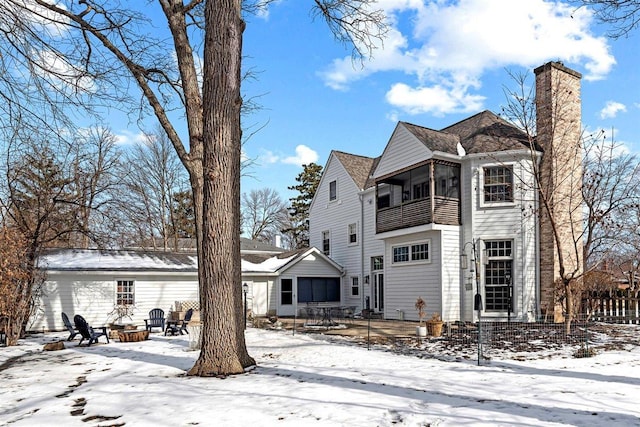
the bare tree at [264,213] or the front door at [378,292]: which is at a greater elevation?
the bare tree at [264,213]

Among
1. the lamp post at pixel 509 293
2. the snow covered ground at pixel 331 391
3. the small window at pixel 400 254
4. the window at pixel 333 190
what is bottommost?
the snow covered ground at pixel 331 391

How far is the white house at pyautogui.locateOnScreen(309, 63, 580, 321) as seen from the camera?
17.0 meters

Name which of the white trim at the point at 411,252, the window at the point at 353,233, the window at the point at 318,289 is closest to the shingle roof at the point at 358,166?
the window at the point at 353,233

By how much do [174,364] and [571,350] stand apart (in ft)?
28.3

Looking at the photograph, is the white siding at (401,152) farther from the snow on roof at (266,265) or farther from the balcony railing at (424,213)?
the snow on roof at (266,265)

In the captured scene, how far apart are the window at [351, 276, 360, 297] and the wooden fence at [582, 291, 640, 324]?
33.9 ft

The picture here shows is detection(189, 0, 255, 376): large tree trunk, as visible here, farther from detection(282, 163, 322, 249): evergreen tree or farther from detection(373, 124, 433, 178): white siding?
detection(282, 163, 322, 249): evergreen tree

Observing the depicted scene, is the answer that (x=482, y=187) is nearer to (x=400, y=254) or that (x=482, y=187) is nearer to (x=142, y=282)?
(x=400, y=254)

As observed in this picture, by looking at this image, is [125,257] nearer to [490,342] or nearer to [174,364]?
[174,364]

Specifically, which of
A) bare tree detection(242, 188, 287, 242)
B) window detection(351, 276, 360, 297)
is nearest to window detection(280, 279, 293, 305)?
window detection(351, 276, 360, 297)

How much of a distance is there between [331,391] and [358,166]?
1946 centimetres

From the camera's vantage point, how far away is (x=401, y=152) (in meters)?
19.5

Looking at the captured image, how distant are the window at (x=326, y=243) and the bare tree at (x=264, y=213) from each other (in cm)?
2369

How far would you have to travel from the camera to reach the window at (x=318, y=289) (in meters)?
24.4
